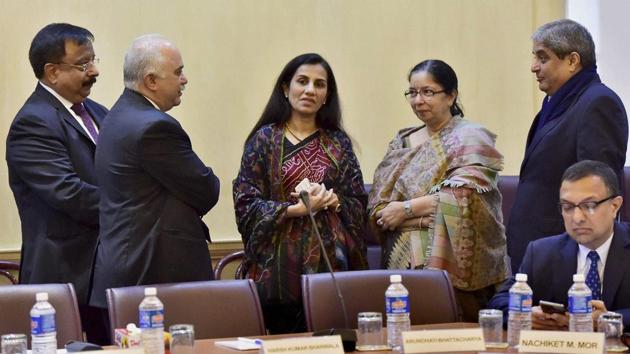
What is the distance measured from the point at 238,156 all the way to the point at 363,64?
0.93 m

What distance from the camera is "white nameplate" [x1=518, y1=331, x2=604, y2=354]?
97.8 inches

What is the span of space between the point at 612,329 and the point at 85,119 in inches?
90.2

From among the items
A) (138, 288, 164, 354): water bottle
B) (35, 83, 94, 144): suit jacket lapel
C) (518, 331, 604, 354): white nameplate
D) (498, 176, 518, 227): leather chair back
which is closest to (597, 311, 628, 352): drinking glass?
(518, 331, 604, 354): white nameplate

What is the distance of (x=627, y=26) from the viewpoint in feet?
19.9

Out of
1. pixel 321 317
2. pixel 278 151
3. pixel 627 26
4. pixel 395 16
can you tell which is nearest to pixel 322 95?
pixel 278 151

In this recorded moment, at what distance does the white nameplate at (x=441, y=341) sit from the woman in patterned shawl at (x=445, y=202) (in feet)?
4.82

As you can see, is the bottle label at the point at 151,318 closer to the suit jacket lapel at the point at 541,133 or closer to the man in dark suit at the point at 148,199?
the man in dark suit at the point at 148,199

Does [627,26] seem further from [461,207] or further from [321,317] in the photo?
[321,317]

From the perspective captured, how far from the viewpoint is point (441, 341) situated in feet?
8.37

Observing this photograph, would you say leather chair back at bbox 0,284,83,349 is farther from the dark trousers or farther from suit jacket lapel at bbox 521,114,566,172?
suit jacket lapel at bbox 521,114,566,172

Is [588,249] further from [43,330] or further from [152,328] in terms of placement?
[43,330]

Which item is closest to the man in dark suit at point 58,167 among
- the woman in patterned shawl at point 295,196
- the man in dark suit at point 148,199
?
the man in dark suit at point 148,199

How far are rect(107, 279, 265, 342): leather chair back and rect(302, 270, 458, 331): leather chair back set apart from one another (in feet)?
0.57

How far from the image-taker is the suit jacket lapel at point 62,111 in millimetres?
3990
